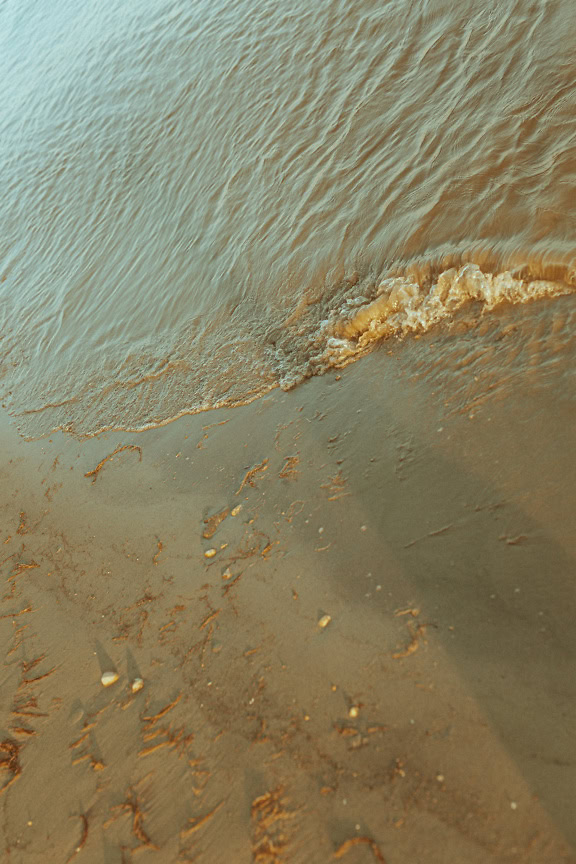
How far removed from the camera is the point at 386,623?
3.09m

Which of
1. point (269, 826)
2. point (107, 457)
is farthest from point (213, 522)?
point (269, 826)

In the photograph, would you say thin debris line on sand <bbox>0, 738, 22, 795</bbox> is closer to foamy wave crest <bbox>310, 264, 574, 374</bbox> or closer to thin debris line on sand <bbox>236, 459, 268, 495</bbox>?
thin debris line on sand <bbox>236, 459, 268, 495</bbox>

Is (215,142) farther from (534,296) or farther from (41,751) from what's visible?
(41,751)

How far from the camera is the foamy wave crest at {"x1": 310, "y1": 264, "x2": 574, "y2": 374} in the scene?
424 cm

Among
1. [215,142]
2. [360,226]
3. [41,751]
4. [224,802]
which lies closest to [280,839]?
[224,802]

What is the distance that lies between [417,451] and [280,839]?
2.22 metres

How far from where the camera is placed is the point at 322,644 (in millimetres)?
3170

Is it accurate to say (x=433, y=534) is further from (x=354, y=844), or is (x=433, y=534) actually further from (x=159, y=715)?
(x=159, y=715)

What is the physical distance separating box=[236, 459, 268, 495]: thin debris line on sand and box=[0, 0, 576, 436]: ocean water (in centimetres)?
84

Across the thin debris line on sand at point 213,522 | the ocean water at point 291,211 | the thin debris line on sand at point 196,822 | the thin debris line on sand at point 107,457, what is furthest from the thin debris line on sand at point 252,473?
the thin debris line on sand at point 196,822

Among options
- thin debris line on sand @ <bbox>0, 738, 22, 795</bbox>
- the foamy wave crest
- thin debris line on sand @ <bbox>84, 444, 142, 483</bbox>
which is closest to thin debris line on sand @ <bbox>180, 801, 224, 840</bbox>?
thin debris line on sand @ <bbox>0, 738, 22, 795</bbox>

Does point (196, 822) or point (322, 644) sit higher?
point (322, 644)

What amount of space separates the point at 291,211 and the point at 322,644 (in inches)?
189

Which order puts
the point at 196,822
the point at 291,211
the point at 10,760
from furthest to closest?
1. the point at 291,211
2. the point at 10,760
3. the point at 196,822
